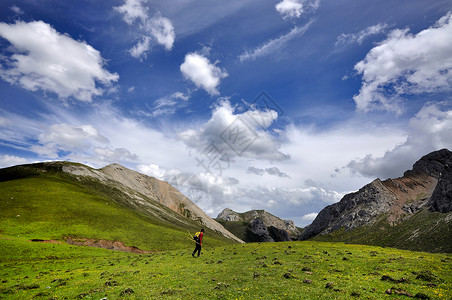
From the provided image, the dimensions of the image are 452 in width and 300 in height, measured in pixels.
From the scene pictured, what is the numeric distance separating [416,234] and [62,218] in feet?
601

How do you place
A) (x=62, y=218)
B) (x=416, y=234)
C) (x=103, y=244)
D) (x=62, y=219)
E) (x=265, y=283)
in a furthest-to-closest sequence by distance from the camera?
1. (x=416, y=234)
2. (x=62, y=218)
3. (x=62, y=219)
4. (x=103, y=244)
5. (x=265, y=283)

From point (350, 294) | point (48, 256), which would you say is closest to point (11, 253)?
point (48, 256)

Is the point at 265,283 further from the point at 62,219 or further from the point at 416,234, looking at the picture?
the point at 416,234

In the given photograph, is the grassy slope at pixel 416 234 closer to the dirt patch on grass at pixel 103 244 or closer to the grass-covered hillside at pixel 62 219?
the grass-covered hillside at pixel 62 219

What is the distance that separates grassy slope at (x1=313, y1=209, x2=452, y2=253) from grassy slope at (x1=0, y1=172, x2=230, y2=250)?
120m

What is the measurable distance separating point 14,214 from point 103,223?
27.1 meters

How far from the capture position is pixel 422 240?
414 ft

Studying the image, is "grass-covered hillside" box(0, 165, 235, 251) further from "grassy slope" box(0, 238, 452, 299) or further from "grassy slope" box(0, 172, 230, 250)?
"grassy slope" box(0, 238, 452, 299)

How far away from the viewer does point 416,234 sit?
139000 millimetres

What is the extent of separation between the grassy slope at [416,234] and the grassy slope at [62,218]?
12001 cm

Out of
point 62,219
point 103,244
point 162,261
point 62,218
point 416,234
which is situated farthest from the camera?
point 416,234

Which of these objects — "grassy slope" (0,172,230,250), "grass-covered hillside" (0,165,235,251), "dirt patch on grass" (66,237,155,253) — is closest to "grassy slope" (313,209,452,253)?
"grassy slope" (0,172,230,250)

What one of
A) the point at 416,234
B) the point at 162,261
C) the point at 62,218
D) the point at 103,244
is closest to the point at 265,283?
the point at 162,261

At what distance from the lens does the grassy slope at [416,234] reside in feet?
372
